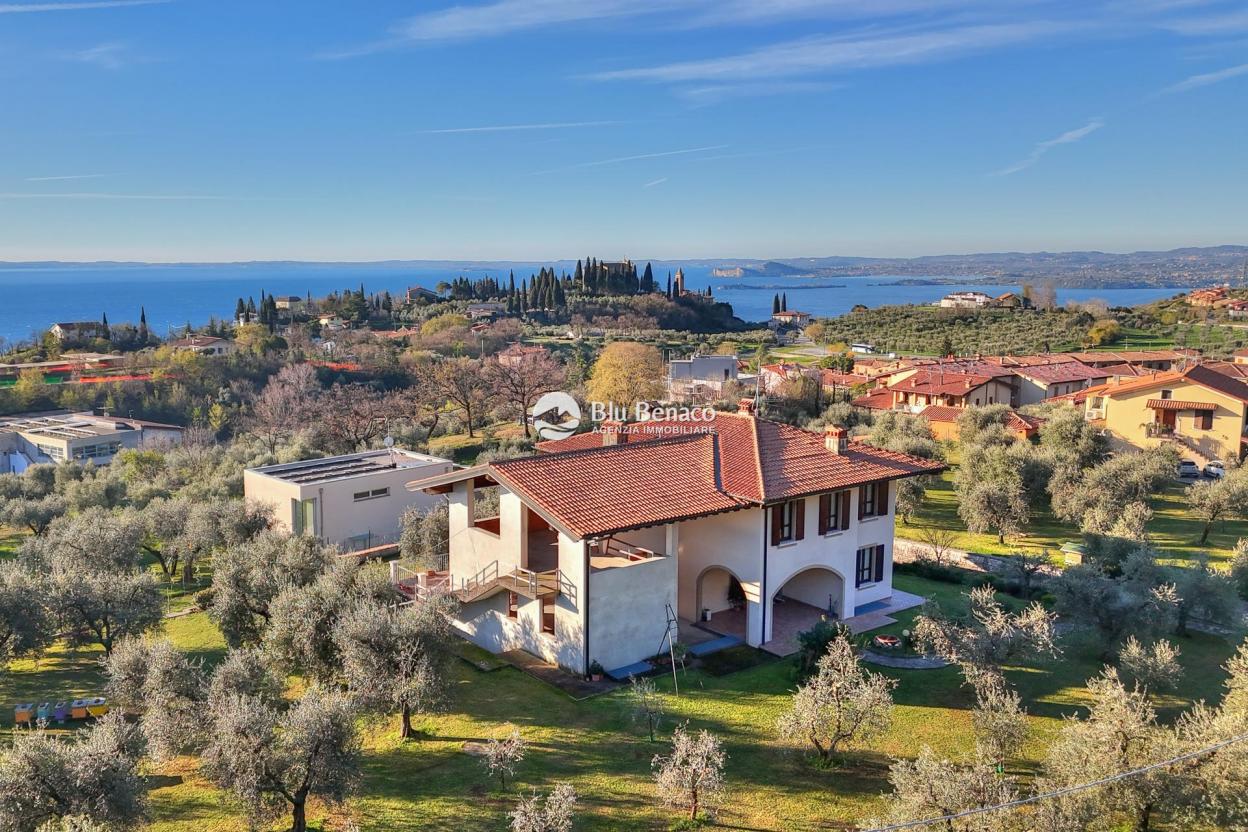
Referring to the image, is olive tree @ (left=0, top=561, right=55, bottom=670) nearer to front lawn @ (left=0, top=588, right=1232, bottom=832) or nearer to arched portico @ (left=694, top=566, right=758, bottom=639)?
front lawn @ (left=0, top=588, right=1232, bottom=832)

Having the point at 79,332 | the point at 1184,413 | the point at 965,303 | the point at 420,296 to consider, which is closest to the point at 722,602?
the point at 1184,413

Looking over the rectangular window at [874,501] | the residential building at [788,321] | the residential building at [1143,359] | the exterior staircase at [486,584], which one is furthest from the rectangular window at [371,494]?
the residential building at [788,321]

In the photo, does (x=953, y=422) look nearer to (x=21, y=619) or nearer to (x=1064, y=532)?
(x=1064, y=532)

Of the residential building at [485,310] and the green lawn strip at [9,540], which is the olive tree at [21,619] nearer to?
the green lawn strip at [9,540]

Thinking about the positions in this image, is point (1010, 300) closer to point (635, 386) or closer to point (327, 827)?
point (635, 386)

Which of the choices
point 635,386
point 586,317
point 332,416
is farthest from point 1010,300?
point 332,416

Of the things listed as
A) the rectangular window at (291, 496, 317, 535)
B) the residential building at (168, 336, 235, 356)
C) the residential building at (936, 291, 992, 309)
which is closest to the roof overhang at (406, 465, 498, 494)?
the rectangular window at (291, 496, 317, 535)
